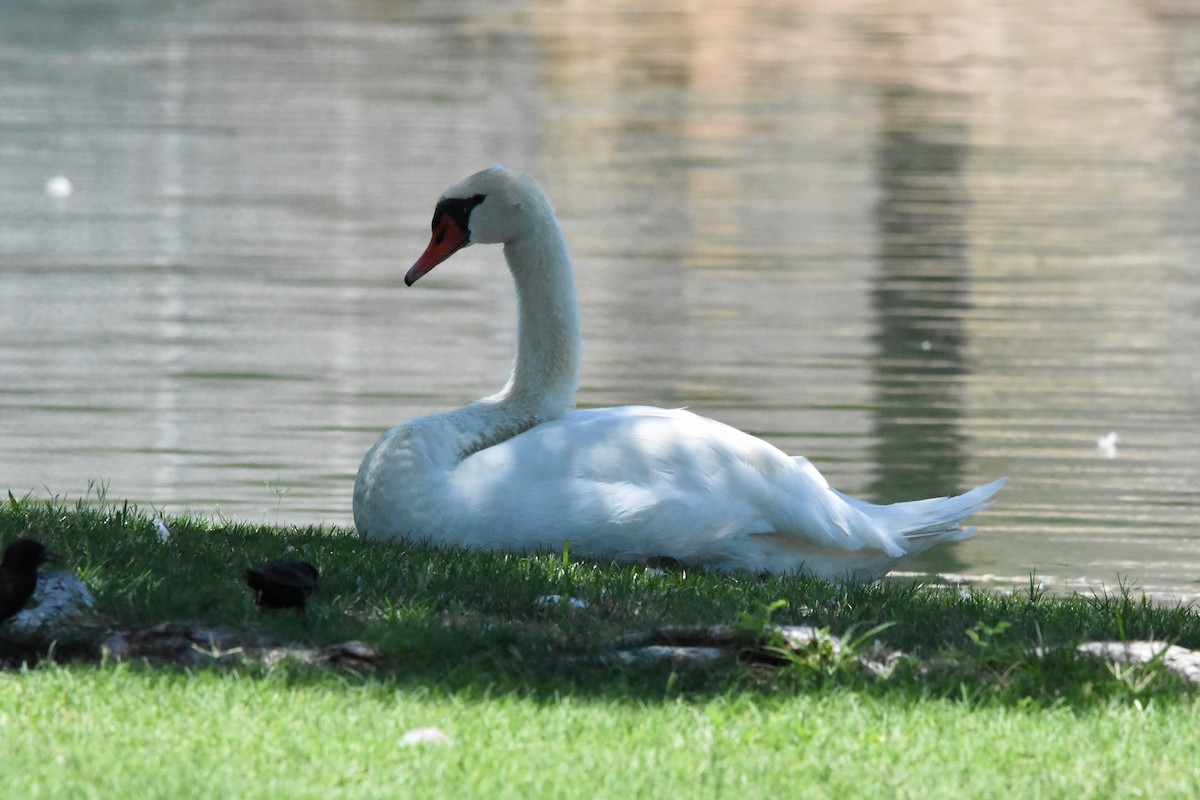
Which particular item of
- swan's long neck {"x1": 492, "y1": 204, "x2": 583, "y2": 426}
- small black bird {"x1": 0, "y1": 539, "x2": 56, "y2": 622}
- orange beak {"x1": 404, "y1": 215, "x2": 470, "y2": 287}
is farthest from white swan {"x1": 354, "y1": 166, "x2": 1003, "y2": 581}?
small black bird {"x1": 0, "y1": 539, "x2": 56, "y2": 622}

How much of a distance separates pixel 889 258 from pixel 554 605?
525 inches

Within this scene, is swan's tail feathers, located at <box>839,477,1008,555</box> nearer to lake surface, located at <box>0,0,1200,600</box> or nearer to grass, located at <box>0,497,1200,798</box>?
lake surface, located at <box>0,0,1200,600</box>

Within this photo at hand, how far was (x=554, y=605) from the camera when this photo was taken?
6.15 meters

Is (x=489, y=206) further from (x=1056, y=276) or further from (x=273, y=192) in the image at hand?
(x=273, y=192)

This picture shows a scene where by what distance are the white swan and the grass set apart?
3.91ft

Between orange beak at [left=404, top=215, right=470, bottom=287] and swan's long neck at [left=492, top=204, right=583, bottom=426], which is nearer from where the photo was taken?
swan's long neck at [left=492, top=204, right=583, bottom=426]

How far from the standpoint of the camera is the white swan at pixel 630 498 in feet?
25.9

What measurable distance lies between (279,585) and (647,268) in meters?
12.6

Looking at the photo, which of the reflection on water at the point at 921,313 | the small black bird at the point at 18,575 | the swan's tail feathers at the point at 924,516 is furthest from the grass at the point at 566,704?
the reflection on water at the point at 921,313

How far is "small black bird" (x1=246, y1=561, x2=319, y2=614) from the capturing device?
18.8ft

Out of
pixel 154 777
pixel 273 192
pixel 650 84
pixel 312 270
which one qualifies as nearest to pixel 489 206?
pixel 154 777

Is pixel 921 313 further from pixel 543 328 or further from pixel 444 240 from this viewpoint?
pixel 444 240

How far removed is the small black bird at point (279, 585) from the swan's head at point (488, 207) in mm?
3340

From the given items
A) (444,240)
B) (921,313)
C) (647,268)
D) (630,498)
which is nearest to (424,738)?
(630,498)
